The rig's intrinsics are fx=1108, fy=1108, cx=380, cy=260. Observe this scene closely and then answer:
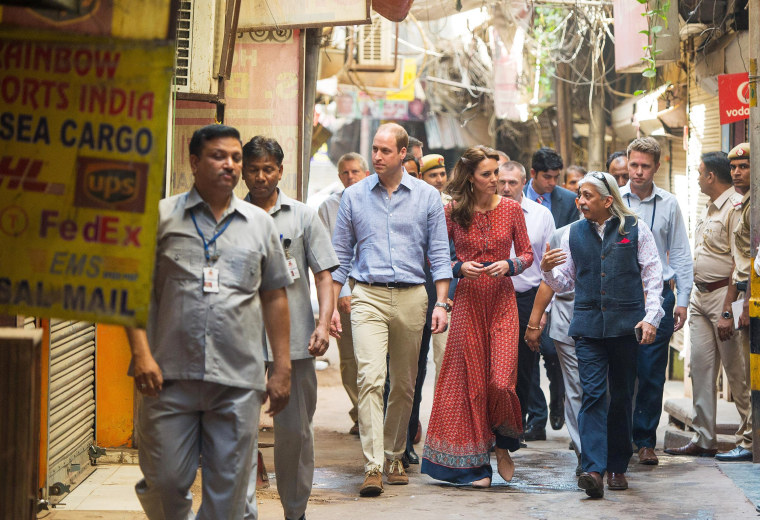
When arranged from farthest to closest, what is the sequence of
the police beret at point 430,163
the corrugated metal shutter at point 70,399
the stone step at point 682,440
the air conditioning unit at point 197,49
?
the police beret at point 430,163, the stone step at point 682,440, the air conditioning unit at point 197,49, the corrugated metal shutter at point 70,399

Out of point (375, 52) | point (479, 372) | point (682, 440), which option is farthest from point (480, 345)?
point (375, 52)

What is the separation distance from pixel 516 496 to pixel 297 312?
2176 mm

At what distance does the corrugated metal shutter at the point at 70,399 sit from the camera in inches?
252

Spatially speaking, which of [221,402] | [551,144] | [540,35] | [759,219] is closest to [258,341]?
[221,402]

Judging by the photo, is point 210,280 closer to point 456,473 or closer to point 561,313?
point 456,473

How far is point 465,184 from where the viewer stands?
759 centimetres

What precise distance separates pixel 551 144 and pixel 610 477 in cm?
1564

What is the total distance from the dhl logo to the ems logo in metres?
0.07

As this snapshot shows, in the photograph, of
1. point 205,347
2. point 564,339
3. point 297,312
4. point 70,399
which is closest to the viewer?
point 205,347

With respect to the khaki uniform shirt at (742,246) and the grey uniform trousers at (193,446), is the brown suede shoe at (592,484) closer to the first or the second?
the khaki uniform shirt at (742,246)

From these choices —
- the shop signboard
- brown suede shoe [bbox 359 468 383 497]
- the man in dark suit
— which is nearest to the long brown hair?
brown suede shoe [bbox 359 468 383 497]

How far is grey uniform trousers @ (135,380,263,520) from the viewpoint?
449 centimetres

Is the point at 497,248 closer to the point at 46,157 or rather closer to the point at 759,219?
the point at 759,219

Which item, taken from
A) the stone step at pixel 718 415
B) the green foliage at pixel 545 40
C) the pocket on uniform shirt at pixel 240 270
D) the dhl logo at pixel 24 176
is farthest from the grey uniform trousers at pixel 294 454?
the green foliage at pixel 545 40
